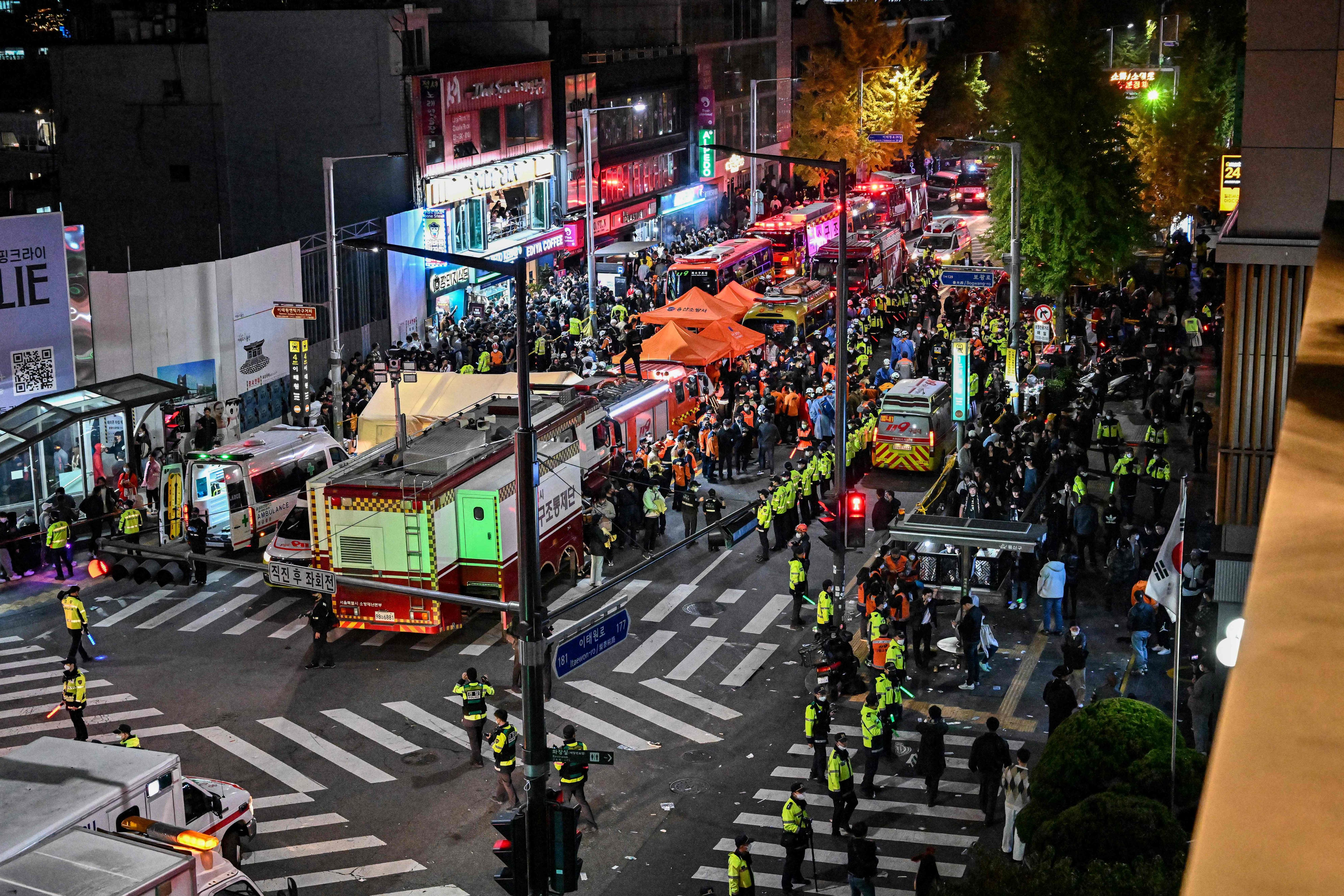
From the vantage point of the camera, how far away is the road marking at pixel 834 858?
1884 cm

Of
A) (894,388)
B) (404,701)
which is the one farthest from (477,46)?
(404,701)

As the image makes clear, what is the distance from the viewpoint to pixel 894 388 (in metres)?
37.3

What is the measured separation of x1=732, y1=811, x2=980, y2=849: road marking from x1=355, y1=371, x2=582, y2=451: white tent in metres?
14.9

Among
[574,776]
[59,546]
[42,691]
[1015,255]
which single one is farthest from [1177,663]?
[1015,255]

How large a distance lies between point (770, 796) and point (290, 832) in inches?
253

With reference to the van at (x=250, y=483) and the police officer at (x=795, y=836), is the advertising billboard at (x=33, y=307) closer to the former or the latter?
the van at (x=250, y=483)

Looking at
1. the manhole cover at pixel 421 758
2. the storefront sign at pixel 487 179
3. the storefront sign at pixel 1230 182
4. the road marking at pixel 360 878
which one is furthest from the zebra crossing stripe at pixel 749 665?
the storefront sign at pixel 487 179

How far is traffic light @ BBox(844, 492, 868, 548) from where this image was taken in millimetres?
25625

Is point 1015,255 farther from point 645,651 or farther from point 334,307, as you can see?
point 645,651

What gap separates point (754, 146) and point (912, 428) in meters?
49.9

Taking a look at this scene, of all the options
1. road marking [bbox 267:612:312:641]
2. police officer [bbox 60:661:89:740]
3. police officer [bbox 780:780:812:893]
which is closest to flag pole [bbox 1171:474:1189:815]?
police officer [bbox 780:780:812:893]

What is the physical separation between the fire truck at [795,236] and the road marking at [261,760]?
134 ft

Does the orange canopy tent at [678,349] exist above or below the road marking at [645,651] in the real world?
above

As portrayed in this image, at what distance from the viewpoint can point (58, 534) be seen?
29328mm
